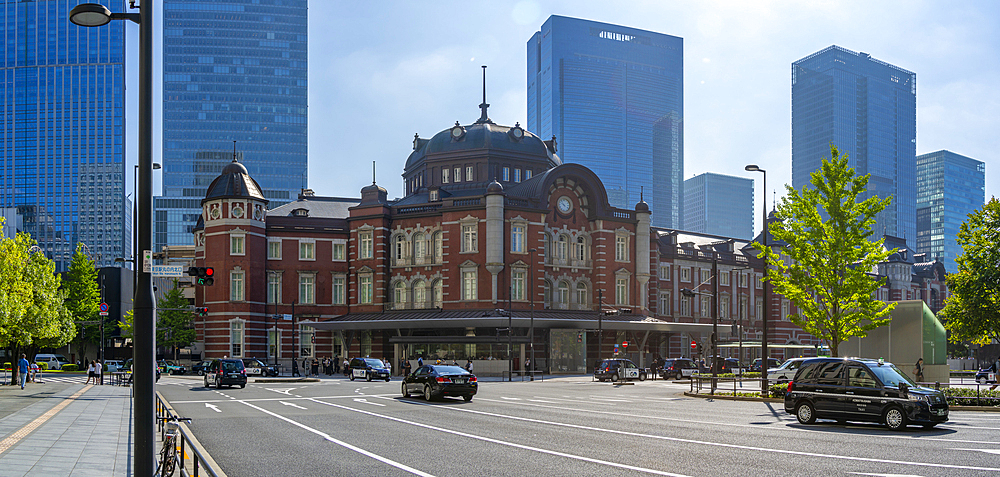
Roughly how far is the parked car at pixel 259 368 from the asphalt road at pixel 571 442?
31915 mm

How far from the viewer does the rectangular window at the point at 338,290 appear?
252 feet

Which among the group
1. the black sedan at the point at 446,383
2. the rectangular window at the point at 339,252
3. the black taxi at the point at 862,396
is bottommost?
the black sedan at the point at 446,383

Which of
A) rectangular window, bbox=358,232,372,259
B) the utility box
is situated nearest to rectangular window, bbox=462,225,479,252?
rectangular window, bbox=358,232,372,259

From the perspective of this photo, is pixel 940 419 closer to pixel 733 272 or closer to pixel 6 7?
pixel 733 272

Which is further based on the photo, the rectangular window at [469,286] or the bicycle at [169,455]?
the rectangular window at [469,286]

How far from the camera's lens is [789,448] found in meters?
16.4

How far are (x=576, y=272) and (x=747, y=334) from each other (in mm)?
31667

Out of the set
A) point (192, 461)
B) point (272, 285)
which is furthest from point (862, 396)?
point (272, 285)

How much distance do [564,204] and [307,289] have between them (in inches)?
971

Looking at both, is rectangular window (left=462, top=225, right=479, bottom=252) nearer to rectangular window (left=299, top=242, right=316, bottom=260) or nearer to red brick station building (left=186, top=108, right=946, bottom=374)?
red brick station building (left=186, top=108, right=946, bottom=374)

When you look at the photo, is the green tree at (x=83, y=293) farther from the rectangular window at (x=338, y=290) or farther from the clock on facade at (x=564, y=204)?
the clock on facade at (x=564, y=204)

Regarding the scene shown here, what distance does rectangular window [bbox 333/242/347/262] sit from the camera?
76.8 meters

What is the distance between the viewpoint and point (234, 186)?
72.3m

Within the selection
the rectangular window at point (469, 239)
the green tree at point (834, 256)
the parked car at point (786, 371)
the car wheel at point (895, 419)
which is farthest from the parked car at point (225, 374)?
the car wheel at point (895, 419)
